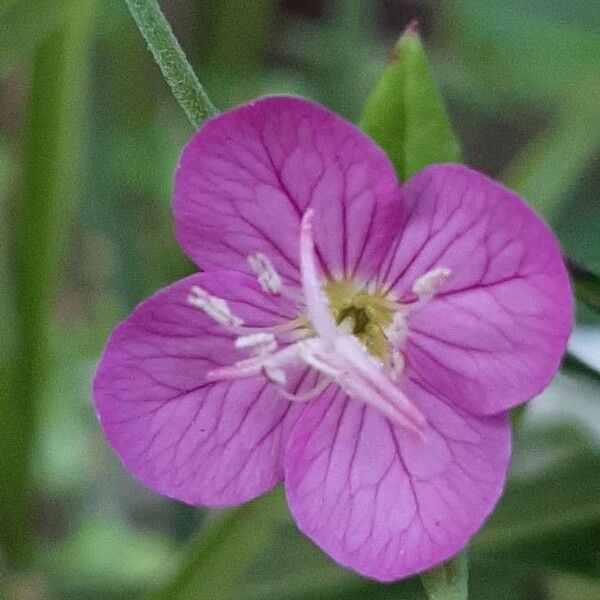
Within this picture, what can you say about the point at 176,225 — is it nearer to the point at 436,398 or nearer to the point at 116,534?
the point at 436,398

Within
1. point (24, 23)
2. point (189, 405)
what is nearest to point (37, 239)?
point (24, 23)

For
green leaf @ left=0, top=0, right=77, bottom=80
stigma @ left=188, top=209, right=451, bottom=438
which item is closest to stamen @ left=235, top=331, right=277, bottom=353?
stigma @ left=188, top=209, right=451, bottom=438

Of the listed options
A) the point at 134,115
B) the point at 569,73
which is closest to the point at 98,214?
the point at 134,115

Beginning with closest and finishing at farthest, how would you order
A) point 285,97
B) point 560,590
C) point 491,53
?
point 285,97 → point 560,590 → point 491,53

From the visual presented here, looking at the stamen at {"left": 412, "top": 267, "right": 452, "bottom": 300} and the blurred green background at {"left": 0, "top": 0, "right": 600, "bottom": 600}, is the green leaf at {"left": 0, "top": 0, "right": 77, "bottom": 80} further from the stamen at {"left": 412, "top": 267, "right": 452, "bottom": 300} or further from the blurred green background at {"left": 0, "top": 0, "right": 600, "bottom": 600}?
the stamen at {"left": 412, "top": 267, "right": 452, "bottom": 300}

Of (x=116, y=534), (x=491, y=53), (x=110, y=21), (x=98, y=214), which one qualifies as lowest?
(x=116, y=534)

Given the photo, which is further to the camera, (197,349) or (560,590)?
(560,590)
